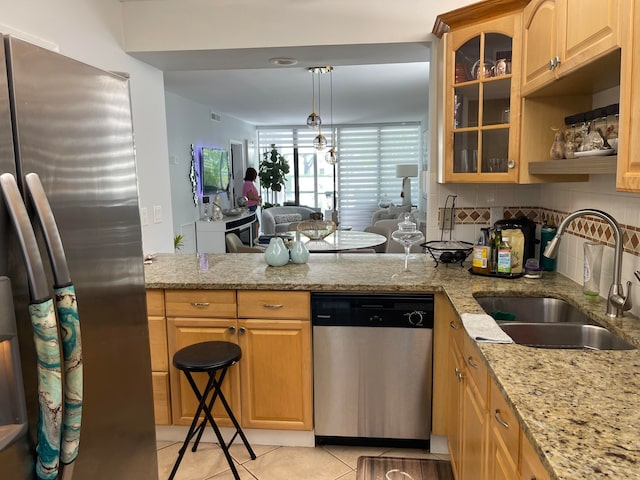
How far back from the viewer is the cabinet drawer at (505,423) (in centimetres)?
127

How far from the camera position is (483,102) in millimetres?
2555

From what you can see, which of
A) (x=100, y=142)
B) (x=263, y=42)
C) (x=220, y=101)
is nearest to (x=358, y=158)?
(x=220, y=101)

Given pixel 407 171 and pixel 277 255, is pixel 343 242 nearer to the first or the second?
pixel 277 255

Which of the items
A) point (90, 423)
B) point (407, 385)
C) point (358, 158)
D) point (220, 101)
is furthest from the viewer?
point (358, 158)

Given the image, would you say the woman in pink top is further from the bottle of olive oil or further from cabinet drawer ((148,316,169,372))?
the bottle of olive oil

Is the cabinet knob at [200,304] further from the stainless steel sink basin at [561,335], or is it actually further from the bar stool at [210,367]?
the stainless steel sink basin at [561,335]

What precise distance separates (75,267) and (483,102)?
216cm

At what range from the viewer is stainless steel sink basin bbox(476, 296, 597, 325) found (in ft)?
7.13

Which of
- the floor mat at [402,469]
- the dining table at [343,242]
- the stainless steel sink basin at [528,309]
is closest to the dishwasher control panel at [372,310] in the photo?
the stainless steel sink basin at [528,309]

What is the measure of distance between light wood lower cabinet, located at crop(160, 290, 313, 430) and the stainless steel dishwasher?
0.25 ft

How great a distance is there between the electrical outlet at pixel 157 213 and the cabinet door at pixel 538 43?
237 centimetres

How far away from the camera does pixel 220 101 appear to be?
7.14 metres

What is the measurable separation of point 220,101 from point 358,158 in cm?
424

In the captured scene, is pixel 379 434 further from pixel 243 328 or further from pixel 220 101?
pixel 220 101
